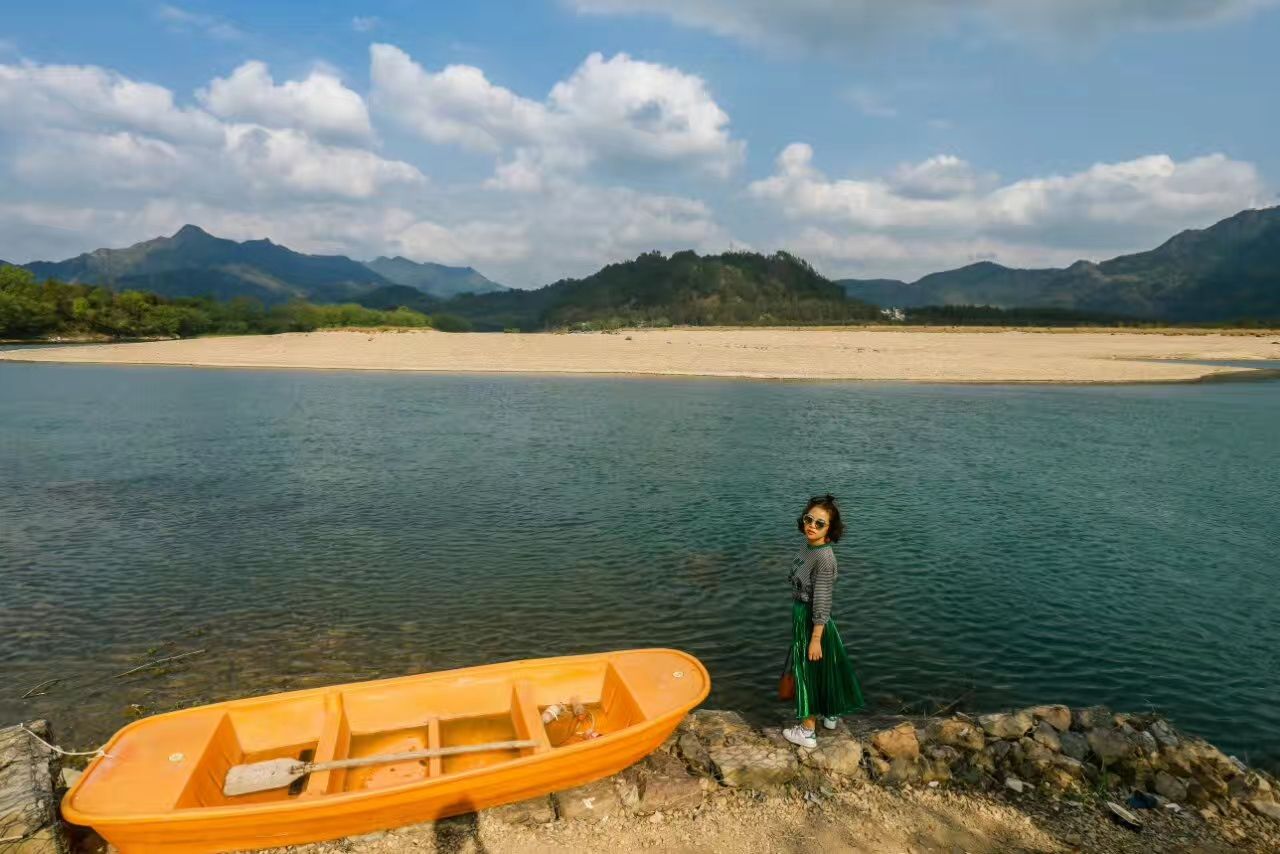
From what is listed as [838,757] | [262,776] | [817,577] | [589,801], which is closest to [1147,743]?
[838,757]

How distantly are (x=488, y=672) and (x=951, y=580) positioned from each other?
38.0 feet

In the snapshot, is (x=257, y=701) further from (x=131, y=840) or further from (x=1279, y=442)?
(x=1279, y=442)

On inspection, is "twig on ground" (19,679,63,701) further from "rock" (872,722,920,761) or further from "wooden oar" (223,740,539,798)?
"rock" (872,722,920,761)

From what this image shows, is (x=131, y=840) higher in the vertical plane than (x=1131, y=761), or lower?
higher

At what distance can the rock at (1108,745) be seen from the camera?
30.0 feet

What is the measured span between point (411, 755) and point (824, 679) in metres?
5.32

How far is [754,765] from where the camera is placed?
342 inches

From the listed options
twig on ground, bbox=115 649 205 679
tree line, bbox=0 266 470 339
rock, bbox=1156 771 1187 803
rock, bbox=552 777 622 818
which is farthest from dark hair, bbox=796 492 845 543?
tree line, bbox=0 266 470 339

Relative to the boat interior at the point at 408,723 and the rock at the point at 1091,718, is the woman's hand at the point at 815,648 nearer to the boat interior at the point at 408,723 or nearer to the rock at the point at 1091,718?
the boat interior at the point at 408,723

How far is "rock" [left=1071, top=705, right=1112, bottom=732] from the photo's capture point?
9828 mm

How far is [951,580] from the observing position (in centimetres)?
1645

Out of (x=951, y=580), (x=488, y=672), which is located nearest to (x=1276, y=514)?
(x=951, y=580)

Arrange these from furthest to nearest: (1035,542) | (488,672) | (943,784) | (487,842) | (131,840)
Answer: (1035,542) < (488,672) < (943,784) < (487,842) < (131,840)

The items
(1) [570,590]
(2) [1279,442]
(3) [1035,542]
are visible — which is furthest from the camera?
(2) [1279,442]
